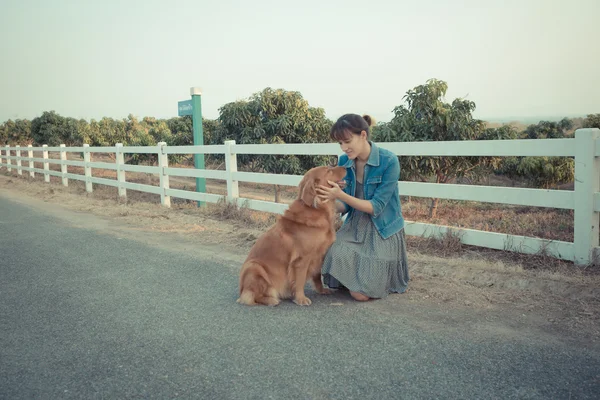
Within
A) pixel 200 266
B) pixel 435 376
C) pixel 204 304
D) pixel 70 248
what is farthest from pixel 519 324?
pixel 70 248

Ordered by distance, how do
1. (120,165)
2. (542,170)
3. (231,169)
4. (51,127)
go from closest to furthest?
(231,169)
(120,165)
(542,170)
(51,127)

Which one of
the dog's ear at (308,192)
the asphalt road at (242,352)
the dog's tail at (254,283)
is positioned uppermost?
the dog's ear at (308,192)

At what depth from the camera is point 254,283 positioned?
3.72m

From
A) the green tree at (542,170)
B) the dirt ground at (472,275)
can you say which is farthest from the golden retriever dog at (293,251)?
the green tree at (542,170)

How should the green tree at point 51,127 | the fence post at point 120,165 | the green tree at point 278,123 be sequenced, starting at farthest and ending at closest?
the green tree at point 51,127, the green tree at point 278,123, the fence post at point 120,165

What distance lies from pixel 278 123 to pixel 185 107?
4.11 meters

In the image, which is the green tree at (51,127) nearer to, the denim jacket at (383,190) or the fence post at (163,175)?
the fence post at (163,175)

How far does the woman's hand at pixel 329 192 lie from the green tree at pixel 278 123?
10391 millimetres

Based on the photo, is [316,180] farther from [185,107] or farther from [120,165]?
[120,165]

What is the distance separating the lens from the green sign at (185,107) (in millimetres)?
10617

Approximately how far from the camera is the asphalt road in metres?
2.43

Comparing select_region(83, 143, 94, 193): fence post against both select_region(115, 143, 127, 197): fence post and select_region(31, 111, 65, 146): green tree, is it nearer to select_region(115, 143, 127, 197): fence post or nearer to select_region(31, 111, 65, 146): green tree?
select_region(115, 143, 127, 197): fence post

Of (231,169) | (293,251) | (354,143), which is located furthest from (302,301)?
(231,169)

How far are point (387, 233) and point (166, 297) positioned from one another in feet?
6.53
